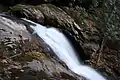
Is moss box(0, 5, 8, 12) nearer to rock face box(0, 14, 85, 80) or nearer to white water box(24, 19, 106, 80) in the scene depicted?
white water box(24, 19, 106, 80)

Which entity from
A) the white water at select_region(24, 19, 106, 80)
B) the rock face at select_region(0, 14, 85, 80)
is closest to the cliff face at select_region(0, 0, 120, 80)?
the rock face at select_region(0, 14, 85, 80)

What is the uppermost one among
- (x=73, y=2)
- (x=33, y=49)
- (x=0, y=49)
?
(x=73, y=2)

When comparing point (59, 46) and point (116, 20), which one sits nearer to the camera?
point (59, 46)

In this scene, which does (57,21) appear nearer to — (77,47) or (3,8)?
(77,47)

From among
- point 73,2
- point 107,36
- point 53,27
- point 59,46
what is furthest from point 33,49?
point 73,2

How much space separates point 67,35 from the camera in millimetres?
12141

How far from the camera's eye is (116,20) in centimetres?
1248

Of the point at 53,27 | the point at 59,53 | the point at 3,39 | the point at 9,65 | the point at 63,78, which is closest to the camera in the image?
the point at 9,65

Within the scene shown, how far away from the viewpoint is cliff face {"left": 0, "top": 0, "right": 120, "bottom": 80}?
794 cm

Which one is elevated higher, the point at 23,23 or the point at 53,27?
the point at 53,27

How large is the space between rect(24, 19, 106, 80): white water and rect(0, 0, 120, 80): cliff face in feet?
1.64

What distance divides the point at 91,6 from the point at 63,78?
8229mm

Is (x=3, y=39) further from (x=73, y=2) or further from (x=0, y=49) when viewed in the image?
(x=73, y=2)

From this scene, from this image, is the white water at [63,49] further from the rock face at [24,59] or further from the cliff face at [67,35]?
the rock face at [24,59]
